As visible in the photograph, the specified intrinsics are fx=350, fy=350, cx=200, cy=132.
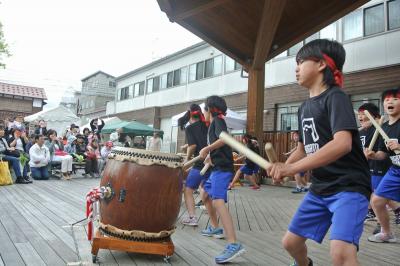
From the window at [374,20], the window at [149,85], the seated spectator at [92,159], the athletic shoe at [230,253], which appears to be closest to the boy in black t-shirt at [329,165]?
the athletic shoe at [230,253]

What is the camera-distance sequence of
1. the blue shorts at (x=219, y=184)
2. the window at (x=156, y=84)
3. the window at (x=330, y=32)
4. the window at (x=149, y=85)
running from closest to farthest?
the blue shorts at (x=219, y=184), the window at (x=330, y=32), the window at (x=156, y=84), the window at (x=149, y=85)

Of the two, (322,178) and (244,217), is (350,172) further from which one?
(244,217)

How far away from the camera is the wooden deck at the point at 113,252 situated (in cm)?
302

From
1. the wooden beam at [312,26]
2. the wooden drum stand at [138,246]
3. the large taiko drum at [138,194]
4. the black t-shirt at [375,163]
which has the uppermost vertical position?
the wooden beam at [312,26]

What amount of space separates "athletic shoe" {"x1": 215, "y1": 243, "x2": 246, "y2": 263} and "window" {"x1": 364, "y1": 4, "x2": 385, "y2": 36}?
11035 millimetres

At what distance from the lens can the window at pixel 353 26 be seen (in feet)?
40.4

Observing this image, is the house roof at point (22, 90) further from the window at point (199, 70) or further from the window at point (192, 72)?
the window at point (199, 70)

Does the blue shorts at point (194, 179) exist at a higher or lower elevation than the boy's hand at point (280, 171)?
lower

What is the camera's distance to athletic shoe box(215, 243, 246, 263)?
304cm

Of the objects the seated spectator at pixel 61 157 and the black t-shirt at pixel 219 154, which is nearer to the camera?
the black t-shirt at pixel 219 154

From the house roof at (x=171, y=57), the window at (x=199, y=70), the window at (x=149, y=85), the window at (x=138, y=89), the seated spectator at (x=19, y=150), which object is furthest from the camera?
the window at (x=138, y=89)

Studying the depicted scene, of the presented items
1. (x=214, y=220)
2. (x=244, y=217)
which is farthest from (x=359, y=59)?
(x=214, y=220)

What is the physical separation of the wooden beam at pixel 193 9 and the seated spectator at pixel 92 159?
552 cm

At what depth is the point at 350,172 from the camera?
6.18 feet
